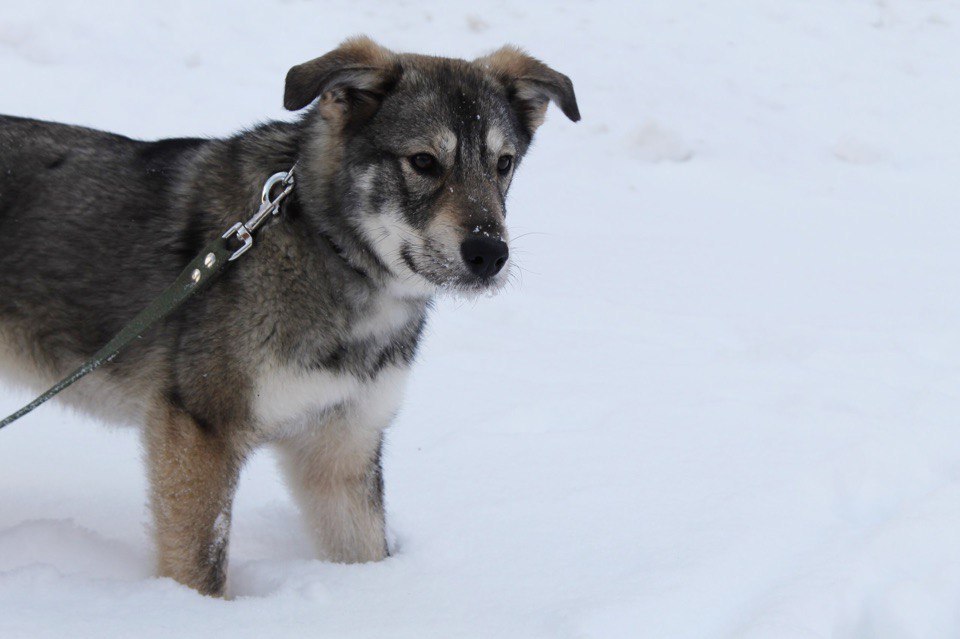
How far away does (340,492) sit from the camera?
353 centimetres

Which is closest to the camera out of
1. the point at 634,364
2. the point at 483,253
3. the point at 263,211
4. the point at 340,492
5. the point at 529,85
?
the point at 483,253

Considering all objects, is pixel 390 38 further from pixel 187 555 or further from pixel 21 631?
pixel 21 631

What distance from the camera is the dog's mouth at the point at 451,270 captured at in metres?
2.94

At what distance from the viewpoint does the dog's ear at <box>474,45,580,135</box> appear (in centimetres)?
331

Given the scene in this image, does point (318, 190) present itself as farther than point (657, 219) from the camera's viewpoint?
No

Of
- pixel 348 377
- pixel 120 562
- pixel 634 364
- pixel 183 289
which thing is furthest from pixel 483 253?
pixel 634 364

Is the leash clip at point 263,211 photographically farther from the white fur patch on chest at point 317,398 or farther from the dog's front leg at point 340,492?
the dog's front leg at point 340,492

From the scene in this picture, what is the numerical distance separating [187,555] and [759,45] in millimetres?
6912

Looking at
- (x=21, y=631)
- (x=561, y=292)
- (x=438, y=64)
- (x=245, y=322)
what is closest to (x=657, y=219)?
(x=561, y=292)

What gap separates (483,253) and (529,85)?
716mm

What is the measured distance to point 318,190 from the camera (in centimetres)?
308

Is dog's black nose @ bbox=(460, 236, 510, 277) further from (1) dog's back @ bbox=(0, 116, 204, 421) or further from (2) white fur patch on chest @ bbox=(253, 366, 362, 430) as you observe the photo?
(1) dog's back @ bbox=(0, 116, 204, 421)

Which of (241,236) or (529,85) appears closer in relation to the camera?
(241,236)

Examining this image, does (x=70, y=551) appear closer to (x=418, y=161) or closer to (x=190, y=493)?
(x=190, y=493)
